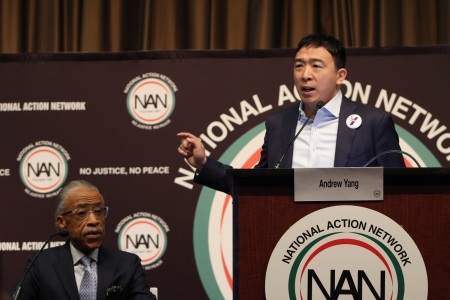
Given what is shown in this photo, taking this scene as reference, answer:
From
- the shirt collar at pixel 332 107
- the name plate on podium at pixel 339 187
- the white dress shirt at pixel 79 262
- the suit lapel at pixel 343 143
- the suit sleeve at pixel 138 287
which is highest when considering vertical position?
the shirt collar at pixel 332 107

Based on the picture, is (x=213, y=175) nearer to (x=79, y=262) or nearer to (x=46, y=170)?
(x=79, y=262)

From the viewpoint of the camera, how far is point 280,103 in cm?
404

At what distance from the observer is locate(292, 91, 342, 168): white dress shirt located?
2.90 m

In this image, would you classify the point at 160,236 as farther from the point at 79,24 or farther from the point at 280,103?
the point at 79,24

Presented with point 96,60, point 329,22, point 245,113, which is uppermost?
point 329,22

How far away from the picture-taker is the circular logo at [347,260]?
6.49 feet

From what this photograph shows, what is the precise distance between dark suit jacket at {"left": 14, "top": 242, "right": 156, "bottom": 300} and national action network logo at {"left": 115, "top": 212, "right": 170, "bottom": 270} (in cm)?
78

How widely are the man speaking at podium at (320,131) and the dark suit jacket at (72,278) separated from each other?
66cm

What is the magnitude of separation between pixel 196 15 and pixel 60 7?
2.73 feet

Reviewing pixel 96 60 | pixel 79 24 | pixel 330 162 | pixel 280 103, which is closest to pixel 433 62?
pixel 280 103

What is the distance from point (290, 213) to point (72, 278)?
1398 millimetres

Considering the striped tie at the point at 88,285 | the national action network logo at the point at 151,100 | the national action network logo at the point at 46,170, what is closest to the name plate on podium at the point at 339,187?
the striped tie at the point at 88,285

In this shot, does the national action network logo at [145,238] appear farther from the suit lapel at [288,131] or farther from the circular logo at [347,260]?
the circular logo at [347,260]

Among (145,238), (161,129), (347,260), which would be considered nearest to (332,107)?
(347,260)
